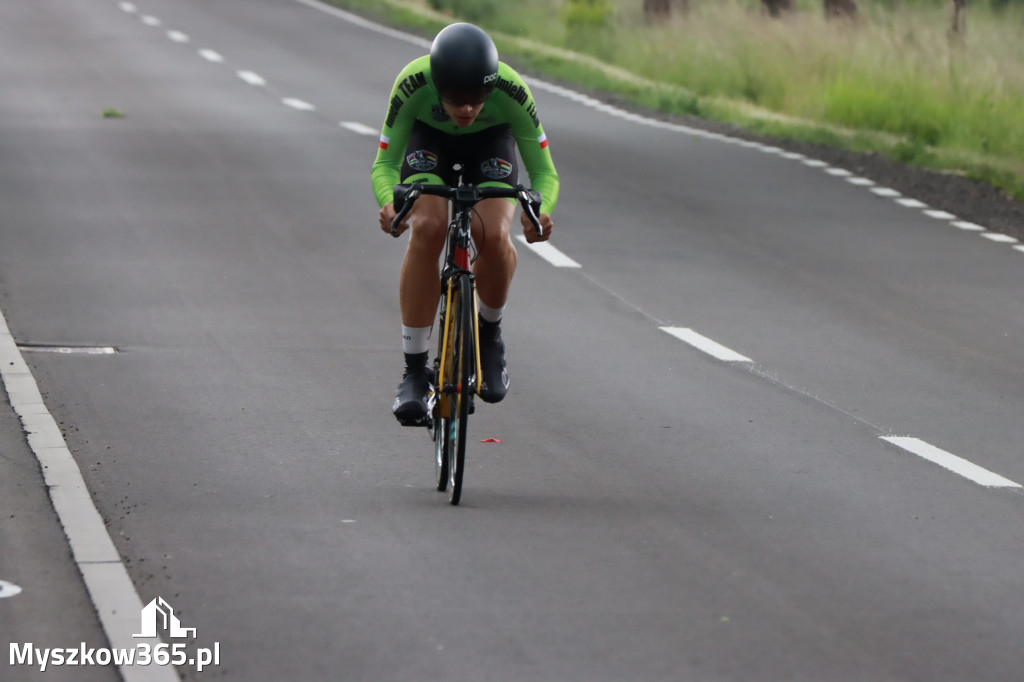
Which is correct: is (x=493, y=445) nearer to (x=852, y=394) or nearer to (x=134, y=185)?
(x=852, y=394)

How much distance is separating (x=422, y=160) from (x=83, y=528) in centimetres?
201

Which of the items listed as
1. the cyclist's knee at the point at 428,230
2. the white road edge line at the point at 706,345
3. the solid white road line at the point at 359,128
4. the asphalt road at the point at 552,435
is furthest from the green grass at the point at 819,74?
the cyclist's knee at the point at 428,230

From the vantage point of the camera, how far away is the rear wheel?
728 centimetres

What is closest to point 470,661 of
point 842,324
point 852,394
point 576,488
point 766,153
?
point 576,488

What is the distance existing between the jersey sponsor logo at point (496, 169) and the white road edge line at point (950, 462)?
2.42 metres

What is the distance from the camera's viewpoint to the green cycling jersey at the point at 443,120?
7.47 meters

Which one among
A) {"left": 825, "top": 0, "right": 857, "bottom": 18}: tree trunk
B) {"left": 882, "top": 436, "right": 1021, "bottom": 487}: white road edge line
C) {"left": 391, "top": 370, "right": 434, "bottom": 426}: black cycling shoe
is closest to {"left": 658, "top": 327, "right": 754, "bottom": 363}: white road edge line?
{"left": 882, "top": 436, "right": 1021, "bottom": 487}: white road edge line

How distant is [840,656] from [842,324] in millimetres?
6533

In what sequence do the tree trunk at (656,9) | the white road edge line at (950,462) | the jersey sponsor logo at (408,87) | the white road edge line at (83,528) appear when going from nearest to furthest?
the white road edge line at (83,528) → the jersey sponsor logo at (408,87) → the white road edge line at (950,462) → the tree trunk at (656,9)

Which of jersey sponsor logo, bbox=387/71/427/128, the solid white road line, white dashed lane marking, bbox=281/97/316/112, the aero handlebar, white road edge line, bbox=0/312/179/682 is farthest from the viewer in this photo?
white dashed lane marking, bbox=281/97/316/112

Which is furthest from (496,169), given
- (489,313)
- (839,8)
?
(839,8)

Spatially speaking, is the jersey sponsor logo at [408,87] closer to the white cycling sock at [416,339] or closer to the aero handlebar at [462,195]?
the aero handlebar at [462,195]

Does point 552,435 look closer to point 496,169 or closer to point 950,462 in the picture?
point 496,169

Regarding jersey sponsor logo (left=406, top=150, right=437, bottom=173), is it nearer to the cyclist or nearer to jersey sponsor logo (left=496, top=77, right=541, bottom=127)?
the cyclist
